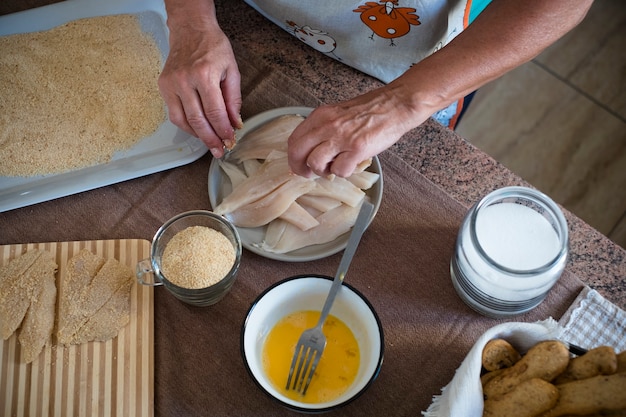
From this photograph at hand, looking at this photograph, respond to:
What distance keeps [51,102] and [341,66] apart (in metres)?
0.58

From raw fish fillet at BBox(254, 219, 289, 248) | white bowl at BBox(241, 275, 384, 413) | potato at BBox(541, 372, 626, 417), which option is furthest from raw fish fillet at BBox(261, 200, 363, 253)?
potato at BBox(541, 372, 626, 417)

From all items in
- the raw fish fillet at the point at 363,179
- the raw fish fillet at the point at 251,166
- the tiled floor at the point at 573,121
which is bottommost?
the tiled floor at the point at 573,121

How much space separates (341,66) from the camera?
1.33 m

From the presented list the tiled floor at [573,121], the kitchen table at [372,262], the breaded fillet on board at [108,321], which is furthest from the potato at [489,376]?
the tiled floor at [573,121]

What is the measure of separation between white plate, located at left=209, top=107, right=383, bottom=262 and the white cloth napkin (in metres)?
0.31


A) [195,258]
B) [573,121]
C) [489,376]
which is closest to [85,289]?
[195,258]

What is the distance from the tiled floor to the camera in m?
2.13

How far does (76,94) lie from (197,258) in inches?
18.3

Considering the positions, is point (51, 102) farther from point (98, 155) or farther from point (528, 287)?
point (528, 287)

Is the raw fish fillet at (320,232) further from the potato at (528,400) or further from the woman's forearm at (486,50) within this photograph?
the potato at (528,400)

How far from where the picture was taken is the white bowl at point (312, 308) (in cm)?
97

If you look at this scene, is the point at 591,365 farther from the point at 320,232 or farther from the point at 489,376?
the point at 320,232

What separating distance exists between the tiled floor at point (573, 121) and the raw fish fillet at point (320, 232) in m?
1.18

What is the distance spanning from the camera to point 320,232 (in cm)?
114
